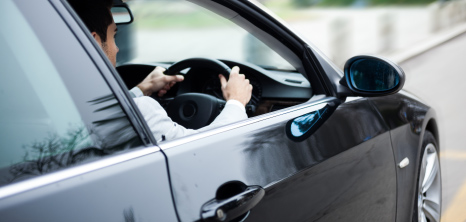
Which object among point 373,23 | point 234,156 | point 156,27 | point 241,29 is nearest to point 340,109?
point 241,29

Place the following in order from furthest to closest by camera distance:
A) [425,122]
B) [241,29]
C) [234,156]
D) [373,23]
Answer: [373,23]
[425,122]
[241,29]
[234,156]

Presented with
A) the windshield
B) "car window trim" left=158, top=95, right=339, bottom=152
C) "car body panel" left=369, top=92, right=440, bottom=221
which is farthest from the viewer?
the windshield

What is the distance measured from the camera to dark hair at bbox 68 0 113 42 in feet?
7.29

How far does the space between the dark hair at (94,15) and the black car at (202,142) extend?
40 cm

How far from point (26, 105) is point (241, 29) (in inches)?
59.3

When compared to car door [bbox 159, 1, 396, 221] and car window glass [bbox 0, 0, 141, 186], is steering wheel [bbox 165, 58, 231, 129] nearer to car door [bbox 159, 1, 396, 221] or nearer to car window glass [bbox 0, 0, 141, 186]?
car door [bbox 159, 1, 396, 221]

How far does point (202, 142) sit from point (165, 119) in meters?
0.36

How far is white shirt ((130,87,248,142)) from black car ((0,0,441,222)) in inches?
5.1

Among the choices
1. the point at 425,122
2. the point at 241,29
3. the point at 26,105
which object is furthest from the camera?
the point at 425,122

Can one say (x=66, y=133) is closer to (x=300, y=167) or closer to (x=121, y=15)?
(x=300, y=167)

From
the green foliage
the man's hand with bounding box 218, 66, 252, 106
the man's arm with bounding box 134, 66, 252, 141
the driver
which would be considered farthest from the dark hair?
the green foliage

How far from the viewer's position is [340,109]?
2.58 m

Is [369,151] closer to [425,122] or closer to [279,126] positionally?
[279,126]

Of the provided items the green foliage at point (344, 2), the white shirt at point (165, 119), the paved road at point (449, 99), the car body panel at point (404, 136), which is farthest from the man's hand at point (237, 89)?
the green foliage at point (344, 2)
